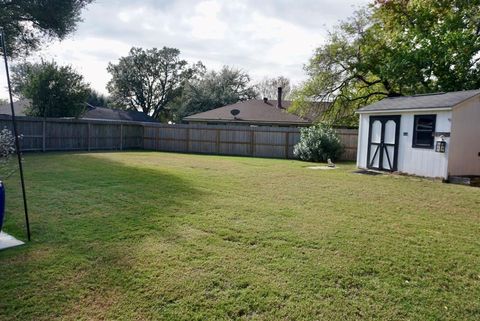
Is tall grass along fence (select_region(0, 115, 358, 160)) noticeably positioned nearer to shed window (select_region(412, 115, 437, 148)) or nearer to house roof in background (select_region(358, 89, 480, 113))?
house roof in background (select_region(358, 89, 480, 113))

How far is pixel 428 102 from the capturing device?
Answer: 9914 millimetres

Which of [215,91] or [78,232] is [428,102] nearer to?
[78,232]

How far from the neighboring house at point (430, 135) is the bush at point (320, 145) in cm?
342

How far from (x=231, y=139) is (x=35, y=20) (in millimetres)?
10996

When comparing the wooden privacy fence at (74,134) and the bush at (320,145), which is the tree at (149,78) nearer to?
the wooden privacy fence at (74,134)

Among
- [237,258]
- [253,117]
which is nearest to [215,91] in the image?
[253,117]

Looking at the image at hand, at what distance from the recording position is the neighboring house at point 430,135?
895cm

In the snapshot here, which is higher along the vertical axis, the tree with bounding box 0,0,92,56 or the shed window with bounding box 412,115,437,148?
the tree with bounding box 0,0,92,56

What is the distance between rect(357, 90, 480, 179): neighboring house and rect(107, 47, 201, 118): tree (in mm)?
31698

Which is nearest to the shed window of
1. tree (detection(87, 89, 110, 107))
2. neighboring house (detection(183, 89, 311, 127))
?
neighboring house (detection(183, 89, 311, 127))

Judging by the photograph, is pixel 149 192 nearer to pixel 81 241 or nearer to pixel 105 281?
pixel 81 241

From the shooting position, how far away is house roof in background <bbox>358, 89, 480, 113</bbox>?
9031 millimetres

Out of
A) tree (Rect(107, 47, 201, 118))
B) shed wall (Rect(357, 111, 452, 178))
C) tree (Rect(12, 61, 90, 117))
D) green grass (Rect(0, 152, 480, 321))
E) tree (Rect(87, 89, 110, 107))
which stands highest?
tree (Rect(107, 47, 201, 118))

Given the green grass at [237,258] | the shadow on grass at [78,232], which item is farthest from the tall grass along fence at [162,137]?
the green grass at [237,258]
